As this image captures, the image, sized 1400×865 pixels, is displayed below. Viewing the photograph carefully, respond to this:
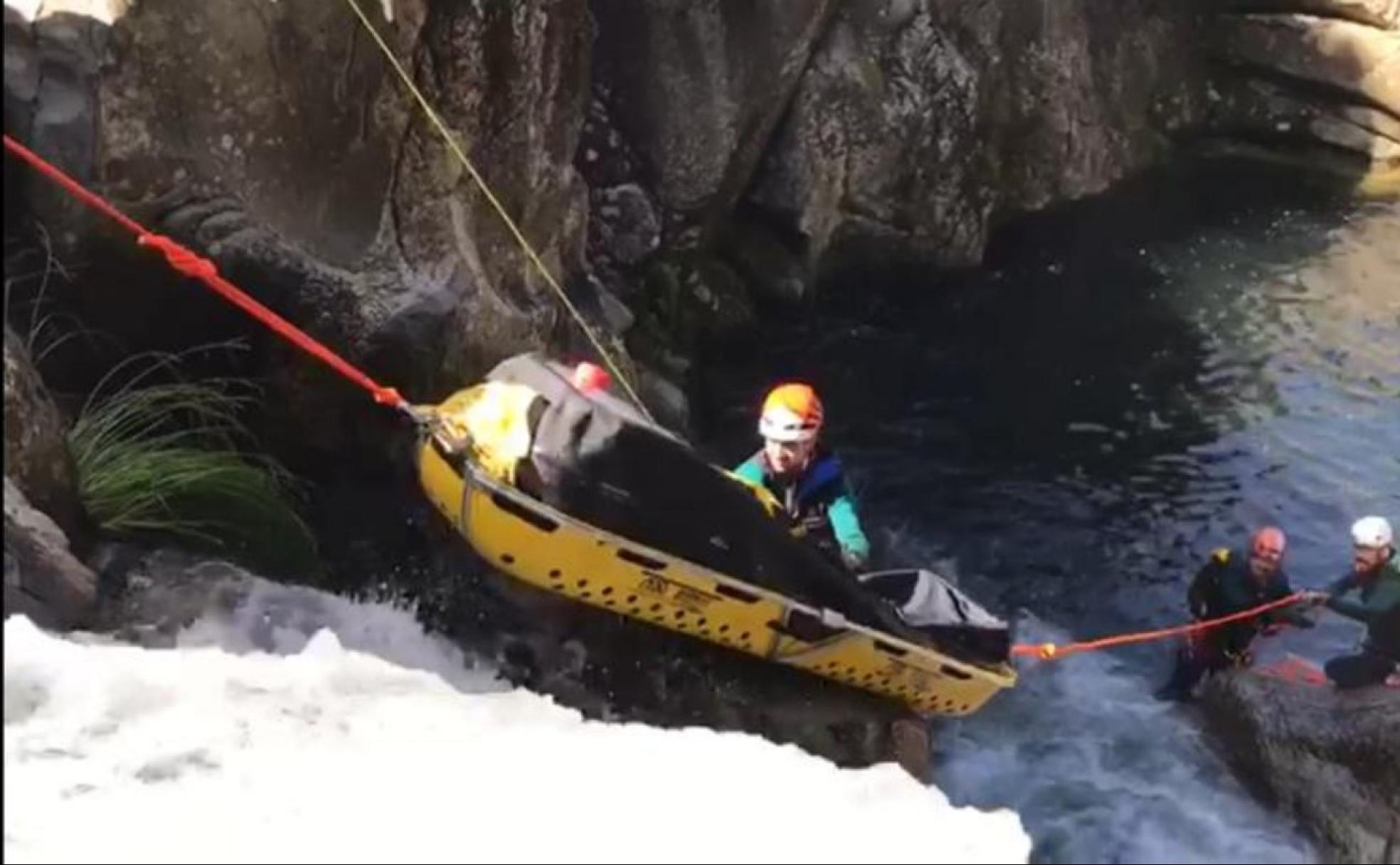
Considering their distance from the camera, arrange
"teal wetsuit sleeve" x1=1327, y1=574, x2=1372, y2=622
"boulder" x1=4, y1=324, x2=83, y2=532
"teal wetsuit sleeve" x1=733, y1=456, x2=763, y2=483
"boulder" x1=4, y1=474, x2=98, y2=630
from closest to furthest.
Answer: "boulder" x1=4, y1=474, x2=98, y2=630
"boulder" x1=4, y1=324, x2=83, y2=532
"teal wetsuit sleeve" x1=733, y1=456, x2=763, y2=483
"teal wetsuit sleeve" x1=1327, y1=574, x2=1372, y2=622

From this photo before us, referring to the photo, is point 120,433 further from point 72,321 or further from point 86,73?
point 86,73

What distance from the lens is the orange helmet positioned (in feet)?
22.1

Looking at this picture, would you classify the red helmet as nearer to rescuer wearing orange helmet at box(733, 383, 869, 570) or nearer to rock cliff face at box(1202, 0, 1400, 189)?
rescuer wearing orange helmet at box(733, 383, 869, 570)

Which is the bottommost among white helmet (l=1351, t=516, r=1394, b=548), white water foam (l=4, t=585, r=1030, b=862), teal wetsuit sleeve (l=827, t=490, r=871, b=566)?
white water foam (l=4, t=585, r=1030, b=862)

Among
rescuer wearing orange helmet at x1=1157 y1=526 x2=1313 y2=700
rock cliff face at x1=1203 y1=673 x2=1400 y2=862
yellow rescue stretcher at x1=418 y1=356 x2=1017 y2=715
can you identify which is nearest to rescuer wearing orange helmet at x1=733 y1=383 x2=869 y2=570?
yellow rescue stretcher at x1=418 y1=356 x2=1017 y2=715

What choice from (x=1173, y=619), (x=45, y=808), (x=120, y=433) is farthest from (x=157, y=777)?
(x=1173, y=619)

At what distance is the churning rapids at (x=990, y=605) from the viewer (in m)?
3.71

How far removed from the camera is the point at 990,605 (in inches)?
382

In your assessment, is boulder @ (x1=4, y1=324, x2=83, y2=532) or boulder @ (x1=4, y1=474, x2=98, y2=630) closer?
boulder @ (x1=4, y1=474, x2=98, y2=630)

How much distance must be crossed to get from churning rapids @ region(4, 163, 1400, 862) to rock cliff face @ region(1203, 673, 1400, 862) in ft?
0.65

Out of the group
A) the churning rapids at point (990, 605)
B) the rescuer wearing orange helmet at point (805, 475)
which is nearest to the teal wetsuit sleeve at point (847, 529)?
the rescuer wearing orange helmet at point (805, 475)

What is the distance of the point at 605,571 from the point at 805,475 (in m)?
1.37

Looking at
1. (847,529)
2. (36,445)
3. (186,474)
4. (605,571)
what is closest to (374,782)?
(36,445)

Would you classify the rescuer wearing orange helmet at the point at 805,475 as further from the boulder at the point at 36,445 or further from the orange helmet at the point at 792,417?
the boulder at the point at 36,445
